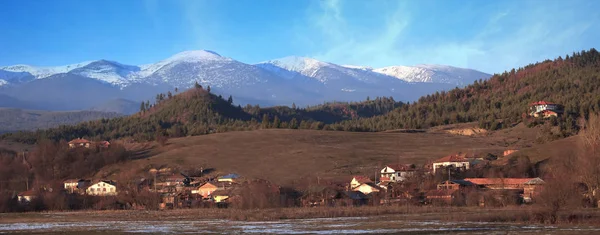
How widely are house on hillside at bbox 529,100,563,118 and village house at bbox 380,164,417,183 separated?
52158 mm

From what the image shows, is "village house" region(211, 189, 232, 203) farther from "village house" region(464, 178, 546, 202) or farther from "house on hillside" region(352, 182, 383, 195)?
"village house" region(464, 178, 546, 202)

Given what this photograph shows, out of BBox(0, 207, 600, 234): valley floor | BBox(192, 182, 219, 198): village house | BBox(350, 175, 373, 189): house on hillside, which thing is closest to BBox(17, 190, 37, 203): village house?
BBox(192, 182, 219, 198): village house

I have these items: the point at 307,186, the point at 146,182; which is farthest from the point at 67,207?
the point at 307,186

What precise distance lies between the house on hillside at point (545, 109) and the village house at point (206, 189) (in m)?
77.5

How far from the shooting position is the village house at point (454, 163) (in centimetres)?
10744

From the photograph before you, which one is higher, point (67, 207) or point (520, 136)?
point (520, 136)

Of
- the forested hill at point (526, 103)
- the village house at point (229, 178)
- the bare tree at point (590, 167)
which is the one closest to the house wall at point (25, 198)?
the village house at point (229, 178)

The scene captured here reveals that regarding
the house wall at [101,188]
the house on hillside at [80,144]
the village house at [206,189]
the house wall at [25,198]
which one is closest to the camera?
the house wall at [25,198]

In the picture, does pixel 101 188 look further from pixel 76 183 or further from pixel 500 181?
pixel 500 181

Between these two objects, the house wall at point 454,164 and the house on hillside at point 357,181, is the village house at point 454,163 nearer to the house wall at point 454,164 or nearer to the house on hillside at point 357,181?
the house wall at point 454,164

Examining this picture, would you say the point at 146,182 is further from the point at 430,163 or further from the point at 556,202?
the point at 556,202

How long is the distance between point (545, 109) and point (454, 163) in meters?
56.0

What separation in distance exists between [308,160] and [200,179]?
18771 mm

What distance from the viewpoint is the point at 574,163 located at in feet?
258
